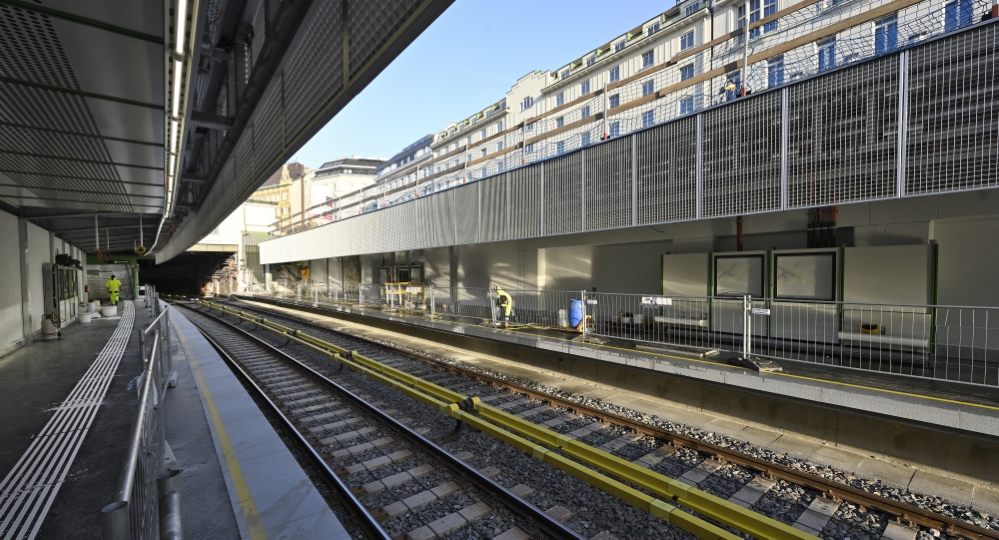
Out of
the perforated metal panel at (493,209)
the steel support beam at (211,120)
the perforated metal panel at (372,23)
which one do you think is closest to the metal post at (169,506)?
the perforated metal panel at (372,23)

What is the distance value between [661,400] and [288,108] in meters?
8.49

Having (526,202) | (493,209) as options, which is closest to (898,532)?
(526,202)

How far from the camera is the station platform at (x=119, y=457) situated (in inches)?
162

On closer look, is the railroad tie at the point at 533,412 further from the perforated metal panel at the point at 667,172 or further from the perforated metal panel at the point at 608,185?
the perforated metal panel at the point at 608,185

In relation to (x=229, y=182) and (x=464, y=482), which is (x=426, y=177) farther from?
(x=464, y=482)

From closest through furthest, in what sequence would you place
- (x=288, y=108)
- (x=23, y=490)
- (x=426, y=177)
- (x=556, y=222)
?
(x=23, y=490) < (x=288, y=108) < (x=556, y=222) < (x=426, y=177)

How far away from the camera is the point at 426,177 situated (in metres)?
21.5

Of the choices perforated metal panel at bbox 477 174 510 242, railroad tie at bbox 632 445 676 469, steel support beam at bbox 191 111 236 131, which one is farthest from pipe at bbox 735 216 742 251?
steel support beam at bbox 191 111 236 131

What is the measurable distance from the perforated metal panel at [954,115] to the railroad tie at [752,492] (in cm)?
549

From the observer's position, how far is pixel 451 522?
14.9 feet

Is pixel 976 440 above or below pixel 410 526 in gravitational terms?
above

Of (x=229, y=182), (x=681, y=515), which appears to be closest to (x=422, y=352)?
(x=229, y=182)

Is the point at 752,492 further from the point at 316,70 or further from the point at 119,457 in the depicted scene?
the point at 119,457

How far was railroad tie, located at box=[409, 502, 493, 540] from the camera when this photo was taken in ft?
14.3
